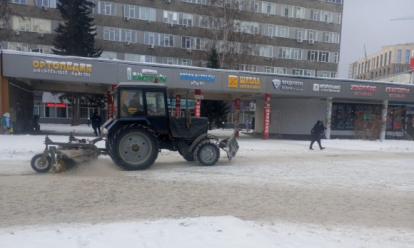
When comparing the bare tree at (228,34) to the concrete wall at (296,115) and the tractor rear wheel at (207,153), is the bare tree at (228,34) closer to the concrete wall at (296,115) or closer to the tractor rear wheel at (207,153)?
the concrete wall at (296,115)

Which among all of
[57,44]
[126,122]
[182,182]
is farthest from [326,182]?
[57,44]

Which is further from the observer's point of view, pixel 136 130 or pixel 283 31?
pixel 283 31

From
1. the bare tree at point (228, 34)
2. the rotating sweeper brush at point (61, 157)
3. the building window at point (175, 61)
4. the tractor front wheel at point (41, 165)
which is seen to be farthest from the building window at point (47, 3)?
the tractor front wheel at point (41, 165)

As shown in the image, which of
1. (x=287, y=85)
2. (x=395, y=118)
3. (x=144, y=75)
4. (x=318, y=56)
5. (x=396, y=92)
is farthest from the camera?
(x=318, y=56)

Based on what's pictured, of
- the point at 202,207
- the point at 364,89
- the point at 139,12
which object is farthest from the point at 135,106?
the point at 139,12

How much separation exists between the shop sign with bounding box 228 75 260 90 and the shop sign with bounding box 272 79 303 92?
4.48 ft

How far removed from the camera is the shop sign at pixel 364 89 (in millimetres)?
22109

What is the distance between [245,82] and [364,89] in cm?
1005

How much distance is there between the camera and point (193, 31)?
123ft

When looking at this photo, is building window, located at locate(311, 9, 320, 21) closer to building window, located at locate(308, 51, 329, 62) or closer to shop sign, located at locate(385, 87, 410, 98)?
building window, located at locate(308, 51, 329, 62)

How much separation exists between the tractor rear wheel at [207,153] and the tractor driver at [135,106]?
2.15m

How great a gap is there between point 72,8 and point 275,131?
23.8 meters

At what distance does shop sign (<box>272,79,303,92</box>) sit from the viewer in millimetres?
20375

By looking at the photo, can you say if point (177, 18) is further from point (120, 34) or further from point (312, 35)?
point (312, 35)
